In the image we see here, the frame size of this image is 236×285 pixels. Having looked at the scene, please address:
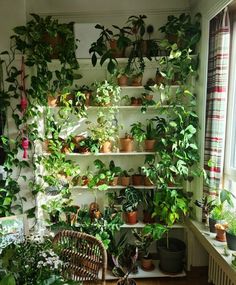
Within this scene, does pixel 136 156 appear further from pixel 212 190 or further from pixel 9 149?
pixel 9 149

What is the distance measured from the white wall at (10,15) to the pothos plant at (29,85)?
86 millimetres

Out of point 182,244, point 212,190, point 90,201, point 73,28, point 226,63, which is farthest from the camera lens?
point 90,201

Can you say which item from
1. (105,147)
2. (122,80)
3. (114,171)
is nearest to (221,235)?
(114,171)

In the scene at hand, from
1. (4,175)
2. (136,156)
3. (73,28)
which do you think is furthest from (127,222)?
(73,28)

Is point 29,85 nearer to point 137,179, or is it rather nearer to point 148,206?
point 137,179

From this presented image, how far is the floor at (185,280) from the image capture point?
2.35m

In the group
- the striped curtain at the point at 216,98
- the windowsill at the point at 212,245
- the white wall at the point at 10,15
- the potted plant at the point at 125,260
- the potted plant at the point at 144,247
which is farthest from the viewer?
the potted plant at the point at 144,247

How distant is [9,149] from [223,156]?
6.55 feet

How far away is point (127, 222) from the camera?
250cm

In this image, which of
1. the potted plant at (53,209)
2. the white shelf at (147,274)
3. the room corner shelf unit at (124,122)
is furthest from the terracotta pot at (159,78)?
the white shelf at (147,274)

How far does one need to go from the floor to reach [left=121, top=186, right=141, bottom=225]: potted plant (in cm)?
56

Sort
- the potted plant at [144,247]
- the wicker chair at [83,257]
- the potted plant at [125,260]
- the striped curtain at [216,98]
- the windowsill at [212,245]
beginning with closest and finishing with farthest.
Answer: the wicker chair at [83,257]
the windowsill at [212,245]
the striped curtain at [216,98]
the potted plant at [125,260]
the potted plant at [144,247]

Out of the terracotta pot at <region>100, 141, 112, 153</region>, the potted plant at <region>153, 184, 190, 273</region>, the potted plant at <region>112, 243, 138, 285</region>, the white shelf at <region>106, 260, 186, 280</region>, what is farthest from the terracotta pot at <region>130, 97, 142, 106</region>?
the white shelf at <region>106, 260, 186, 280</region>

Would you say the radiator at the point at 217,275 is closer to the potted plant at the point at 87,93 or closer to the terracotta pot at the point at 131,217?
the terracotta pot at the point at 131,217
